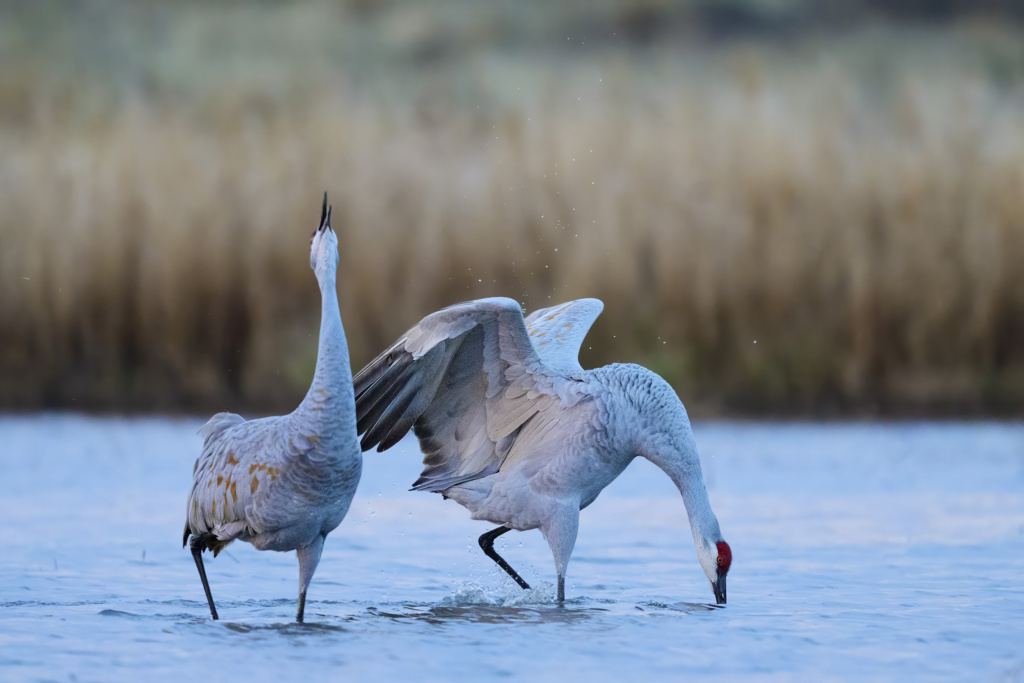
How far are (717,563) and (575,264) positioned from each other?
16.6 feet

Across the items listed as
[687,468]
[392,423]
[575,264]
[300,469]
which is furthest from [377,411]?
[575,264]

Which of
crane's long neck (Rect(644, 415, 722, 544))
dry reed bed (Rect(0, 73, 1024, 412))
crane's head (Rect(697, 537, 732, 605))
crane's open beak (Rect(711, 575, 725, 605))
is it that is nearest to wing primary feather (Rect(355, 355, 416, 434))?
crane's long neck (Rect(644, 415, 722, 544))

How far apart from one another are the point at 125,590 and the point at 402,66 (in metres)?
19.1

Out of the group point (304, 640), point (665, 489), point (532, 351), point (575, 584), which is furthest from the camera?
point (665, 489)

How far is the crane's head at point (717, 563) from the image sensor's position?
6.47 metres

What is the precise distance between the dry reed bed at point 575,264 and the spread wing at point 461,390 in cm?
406

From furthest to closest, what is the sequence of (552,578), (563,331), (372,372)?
(563,331), (552,578), (372,372)

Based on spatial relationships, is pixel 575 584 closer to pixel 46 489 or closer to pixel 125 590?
pixel 125 590

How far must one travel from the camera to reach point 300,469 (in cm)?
571

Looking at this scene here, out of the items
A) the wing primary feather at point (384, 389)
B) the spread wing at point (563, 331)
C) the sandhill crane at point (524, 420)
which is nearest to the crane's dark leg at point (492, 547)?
the sandhill crane at point (524, 420)

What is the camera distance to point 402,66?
24859 mm

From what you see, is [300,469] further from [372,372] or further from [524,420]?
[524,420]

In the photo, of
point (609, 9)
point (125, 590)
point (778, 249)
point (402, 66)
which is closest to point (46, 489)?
point (125, 590)

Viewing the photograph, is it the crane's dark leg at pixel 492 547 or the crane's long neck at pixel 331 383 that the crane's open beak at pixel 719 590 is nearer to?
the crane's dark leg at pixel 492 547
